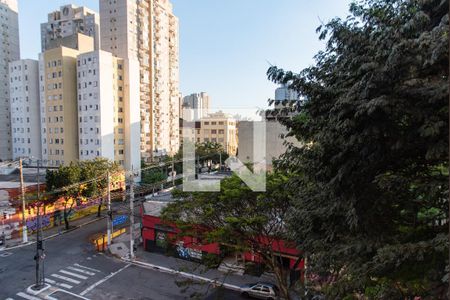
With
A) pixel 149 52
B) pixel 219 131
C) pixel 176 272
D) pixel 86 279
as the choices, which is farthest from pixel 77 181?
pixel 149 52

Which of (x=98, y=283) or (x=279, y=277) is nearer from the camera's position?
(x=279, y=277)

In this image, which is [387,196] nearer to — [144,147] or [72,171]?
[72,171]

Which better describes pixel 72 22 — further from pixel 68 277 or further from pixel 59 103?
pixel 68 277

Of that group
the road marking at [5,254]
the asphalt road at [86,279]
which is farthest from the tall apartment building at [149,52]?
the asphalt road at [86,279]

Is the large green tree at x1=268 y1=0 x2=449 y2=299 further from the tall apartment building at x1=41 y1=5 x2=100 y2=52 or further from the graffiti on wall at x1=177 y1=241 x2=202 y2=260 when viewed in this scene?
the tall apartment building at x1=41 y1=5 x2=100 y2=52

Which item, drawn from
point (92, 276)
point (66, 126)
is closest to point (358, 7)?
point (92, 276)

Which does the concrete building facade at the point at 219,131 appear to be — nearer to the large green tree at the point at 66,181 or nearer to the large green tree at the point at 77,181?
the large green tree at the point at 77,181

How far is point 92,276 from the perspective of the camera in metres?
12.7

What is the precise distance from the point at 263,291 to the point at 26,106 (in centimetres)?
3238

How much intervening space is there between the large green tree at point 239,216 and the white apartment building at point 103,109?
22.2 metres

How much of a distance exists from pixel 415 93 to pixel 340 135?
83 cm

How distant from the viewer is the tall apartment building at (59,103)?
29.2m

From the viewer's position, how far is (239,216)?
8344 mm

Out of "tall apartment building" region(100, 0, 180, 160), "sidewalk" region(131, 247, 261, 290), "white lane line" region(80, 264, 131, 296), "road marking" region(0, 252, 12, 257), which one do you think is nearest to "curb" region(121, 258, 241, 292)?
"sidewalk" region(131, 247, 261, 290)
